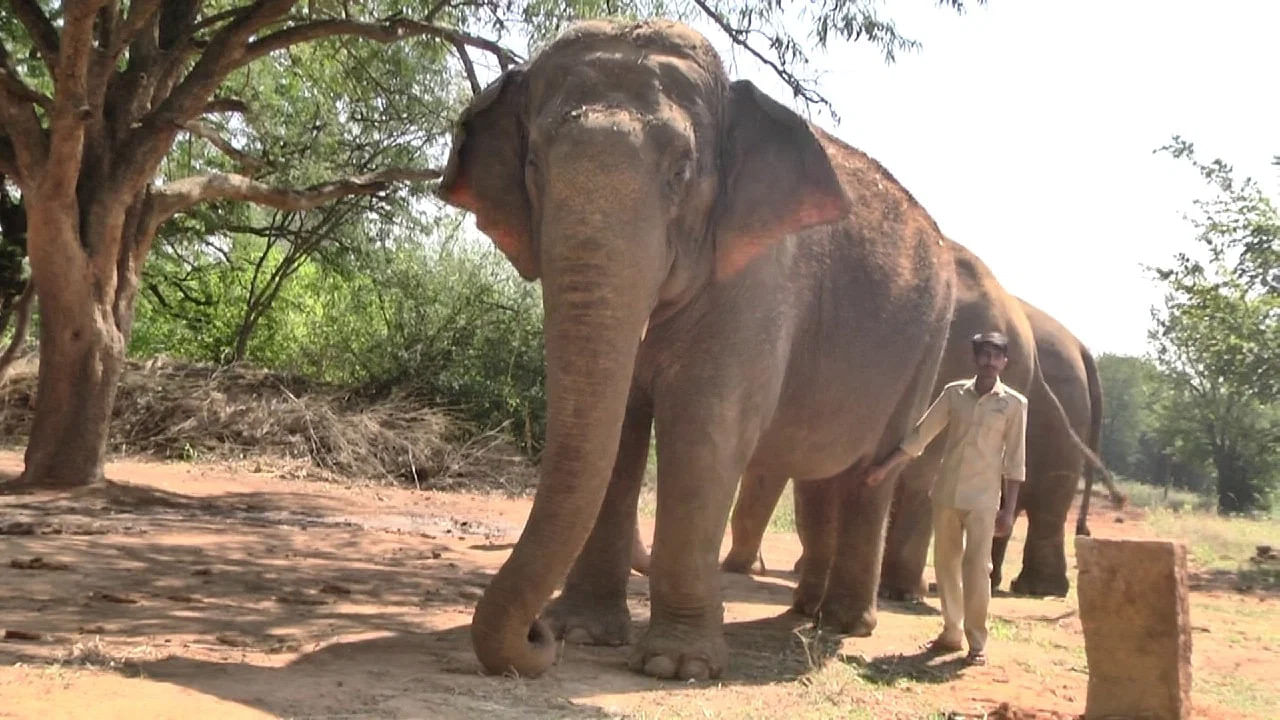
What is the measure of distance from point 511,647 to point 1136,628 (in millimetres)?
2532

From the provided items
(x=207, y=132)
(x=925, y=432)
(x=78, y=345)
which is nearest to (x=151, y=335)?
(x=207, y=132)

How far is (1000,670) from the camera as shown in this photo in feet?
22.0

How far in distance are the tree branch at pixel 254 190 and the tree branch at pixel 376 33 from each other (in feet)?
4.62

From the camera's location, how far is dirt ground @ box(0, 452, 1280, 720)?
4.45 meters

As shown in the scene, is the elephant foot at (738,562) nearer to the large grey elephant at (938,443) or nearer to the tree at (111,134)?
the large grey elephant at (938,443)

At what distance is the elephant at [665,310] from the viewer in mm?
4820

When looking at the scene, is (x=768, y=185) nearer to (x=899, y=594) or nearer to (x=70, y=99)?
(x=899, y=594)

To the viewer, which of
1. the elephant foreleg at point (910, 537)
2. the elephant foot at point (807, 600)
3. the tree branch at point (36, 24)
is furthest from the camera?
the tree branch at point (36, 24)

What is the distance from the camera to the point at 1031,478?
11.7 meters

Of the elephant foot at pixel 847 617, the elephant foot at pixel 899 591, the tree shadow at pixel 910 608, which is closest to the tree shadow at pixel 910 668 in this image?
the elephant foot at pixel 847 617

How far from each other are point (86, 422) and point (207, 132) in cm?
330

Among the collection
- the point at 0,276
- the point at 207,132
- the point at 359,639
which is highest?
the point at 207,132

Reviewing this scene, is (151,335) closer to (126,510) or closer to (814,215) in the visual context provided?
(126,510)

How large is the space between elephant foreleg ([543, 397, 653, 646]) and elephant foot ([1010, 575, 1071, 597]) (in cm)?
601
